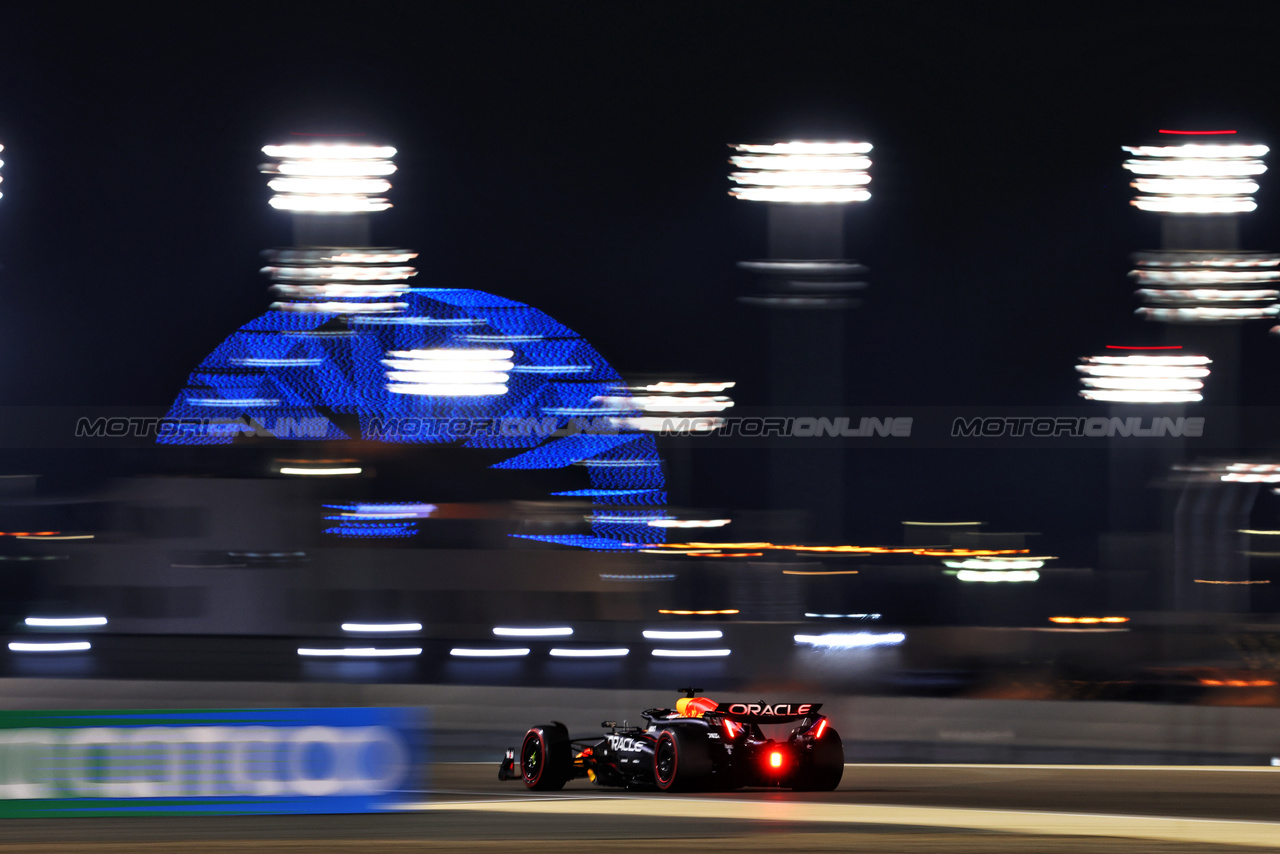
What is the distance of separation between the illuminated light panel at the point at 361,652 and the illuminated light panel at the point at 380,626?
2.94 metres

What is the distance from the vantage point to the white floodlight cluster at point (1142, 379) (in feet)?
113

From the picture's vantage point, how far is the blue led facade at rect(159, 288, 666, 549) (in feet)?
173

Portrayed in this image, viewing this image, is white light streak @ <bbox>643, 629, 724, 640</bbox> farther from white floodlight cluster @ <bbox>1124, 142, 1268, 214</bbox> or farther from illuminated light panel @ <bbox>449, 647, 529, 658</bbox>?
white floodlight cluster @ <bbox>1124, 142, 1268, 214</bbox>

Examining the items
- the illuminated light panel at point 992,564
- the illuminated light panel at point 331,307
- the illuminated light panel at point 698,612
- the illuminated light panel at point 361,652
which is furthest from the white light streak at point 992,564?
the illuminated light panel at point 331,307

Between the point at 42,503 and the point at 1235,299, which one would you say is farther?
the point at 42,503

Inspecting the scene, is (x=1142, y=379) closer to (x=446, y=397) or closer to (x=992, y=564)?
(x=992, y=564)

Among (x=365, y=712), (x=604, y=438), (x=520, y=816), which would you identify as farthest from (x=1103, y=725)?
(x=604, y=438)

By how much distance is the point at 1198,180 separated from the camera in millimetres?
31547

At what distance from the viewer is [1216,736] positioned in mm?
18578

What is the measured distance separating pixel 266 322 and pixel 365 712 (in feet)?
150

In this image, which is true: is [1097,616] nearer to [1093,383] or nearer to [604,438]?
[1093,383]

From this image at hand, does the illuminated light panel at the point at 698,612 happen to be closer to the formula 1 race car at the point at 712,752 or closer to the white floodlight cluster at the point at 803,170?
the white floodlight cluster at the point at 803,170

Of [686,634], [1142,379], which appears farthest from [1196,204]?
[686,634]

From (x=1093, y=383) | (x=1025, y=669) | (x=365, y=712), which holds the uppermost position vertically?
(x=1093, y=383)
